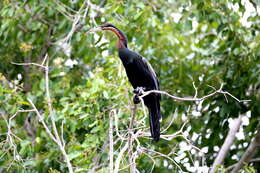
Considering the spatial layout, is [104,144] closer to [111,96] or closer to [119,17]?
[111,96]

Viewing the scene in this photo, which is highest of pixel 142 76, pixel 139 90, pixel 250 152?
pixel 142 76

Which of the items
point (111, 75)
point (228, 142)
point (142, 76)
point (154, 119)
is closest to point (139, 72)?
Result: point (142, 76)

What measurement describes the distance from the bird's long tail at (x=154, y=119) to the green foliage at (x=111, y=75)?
32 cm

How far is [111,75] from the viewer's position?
4.78 metres

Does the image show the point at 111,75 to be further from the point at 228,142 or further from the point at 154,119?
the point at 228,142

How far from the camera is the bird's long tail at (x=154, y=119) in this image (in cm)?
377

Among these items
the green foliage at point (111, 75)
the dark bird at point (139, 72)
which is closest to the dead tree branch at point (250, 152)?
the green foliage at point (111, 75)

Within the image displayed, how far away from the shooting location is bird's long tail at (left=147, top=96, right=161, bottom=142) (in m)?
3.77

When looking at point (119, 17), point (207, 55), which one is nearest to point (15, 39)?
point (119, 17)

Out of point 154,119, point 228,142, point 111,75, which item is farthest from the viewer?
point 228,142

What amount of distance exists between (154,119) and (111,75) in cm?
90

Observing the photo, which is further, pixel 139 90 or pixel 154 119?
pixel 139 90

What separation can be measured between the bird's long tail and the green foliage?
1.05 feet

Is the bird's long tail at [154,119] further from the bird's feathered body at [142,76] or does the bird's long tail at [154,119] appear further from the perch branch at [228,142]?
the perch branch at [228,142]
